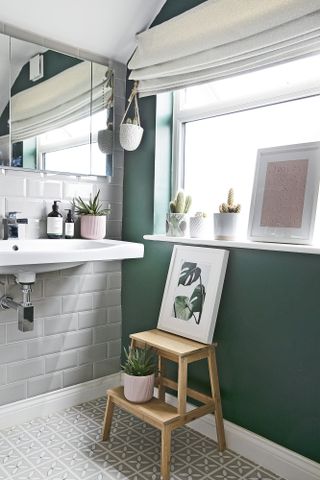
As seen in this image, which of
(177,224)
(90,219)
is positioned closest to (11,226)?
(90,219)

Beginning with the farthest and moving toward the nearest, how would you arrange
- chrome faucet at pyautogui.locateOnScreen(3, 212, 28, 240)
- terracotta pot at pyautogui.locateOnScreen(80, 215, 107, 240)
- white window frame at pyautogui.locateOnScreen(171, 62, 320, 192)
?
terracotta pot at pyautogui.locateOnScreen(80, 215, 107, 240) → chrome faucet at pyautogui.locateOnScreen(3, 212, 28, 240) → white window frame at pyautogui.locateOnScreen(171, 62, 320, 192)

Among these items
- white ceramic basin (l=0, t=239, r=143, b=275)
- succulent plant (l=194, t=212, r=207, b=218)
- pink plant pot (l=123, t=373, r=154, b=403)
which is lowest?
pink plant pot (l=123, t=373, r=154, b=403)

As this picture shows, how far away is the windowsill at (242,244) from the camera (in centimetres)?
172

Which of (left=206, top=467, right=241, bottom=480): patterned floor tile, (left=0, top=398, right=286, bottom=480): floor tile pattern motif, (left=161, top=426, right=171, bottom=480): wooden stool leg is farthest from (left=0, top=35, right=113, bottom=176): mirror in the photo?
(left=206, top=467, right=241, bottom=480): patterned floor tile

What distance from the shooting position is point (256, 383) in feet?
6.43

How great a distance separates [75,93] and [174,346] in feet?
4.79

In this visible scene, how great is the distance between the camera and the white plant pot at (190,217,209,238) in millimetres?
2238

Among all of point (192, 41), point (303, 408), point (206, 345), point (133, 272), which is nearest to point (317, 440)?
point (303, 408)

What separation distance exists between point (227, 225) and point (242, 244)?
6.5 inches

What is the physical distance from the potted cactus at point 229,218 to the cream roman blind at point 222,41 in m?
0.59

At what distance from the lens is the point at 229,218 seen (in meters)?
2.07

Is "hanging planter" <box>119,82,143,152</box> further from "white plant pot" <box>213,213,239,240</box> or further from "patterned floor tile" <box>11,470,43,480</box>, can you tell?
"patterned floor tile" <box>11,470,43,480</box>

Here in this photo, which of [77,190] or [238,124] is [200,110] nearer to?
[238,124]

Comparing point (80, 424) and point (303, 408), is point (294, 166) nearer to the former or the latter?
point (303, 408)
